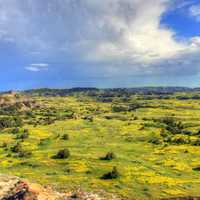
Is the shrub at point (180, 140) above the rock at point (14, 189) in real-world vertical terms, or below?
below

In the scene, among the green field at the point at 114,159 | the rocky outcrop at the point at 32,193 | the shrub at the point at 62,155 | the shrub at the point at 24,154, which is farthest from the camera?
the shrub at the point at 24,154

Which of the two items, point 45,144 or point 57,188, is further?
point 45,144

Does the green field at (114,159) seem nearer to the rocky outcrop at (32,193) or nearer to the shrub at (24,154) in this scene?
the shrub at (24,154)

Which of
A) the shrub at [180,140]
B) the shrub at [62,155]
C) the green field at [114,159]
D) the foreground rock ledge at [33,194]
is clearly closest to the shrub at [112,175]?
the green field at [114,159]

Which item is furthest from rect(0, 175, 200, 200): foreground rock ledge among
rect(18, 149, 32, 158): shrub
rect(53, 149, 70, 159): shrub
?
rect(18, 149, 32, 158): shrub

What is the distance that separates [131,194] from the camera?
56625 millimetres

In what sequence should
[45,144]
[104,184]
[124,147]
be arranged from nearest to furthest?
[104,184] < [124,147] < [45,144]

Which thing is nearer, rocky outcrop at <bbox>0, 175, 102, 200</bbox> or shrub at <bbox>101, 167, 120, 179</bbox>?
rocky outcrop at <bbox>0, 175, 102, 200</bbox>

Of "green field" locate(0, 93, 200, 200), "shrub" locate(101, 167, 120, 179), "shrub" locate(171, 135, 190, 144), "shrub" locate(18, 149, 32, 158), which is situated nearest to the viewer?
"green field" locate(0, 93, 200, 200)

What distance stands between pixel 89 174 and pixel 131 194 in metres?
12.8

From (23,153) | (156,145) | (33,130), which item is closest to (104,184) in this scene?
(23,153)

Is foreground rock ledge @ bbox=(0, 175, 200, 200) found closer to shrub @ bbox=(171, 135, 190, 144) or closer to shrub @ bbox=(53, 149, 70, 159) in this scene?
shrub @ bbox=(53, 149, 70, 159)

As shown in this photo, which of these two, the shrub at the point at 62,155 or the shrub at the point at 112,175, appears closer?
the shrub at the point at 112,175

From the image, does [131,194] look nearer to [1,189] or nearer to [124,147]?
[1,189]
